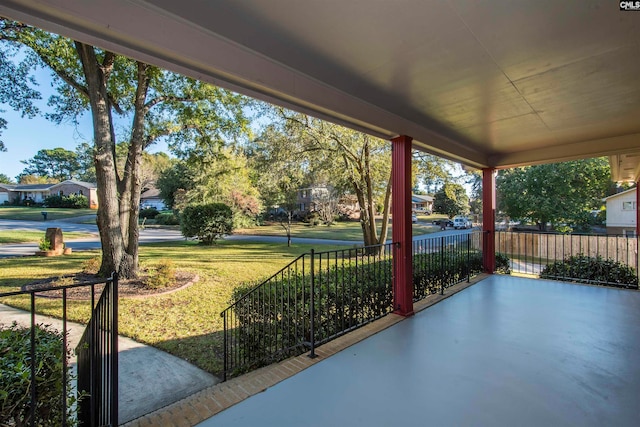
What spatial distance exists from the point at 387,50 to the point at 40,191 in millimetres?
45509

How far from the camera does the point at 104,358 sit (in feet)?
6.15

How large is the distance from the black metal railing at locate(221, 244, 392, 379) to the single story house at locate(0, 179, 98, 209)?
36.5m

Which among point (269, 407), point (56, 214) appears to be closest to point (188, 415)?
point (269, 407)

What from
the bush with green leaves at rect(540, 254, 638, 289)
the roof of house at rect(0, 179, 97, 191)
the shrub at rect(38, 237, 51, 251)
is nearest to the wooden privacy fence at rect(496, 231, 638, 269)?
the bush with green leaves at rect(540, 254, 638, 289)

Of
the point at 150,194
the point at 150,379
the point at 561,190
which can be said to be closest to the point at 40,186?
the point at 150,194

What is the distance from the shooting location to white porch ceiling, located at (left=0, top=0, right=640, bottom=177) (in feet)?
5.63

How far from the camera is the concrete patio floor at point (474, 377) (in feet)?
6.17

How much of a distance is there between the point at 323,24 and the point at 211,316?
17.1 ft

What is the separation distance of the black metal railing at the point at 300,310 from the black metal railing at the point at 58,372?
1.51 meters

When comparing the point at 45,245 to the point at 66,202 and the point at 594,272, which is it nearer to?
the point at 594,272

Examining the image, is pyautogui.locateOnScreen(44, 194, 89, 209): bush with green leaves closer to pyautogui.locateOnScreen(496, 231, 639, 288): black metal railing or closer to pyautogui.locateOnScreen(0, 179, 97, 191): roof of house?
pyautogui.locateOnScreen(0, 179, 97, 191): roof of house

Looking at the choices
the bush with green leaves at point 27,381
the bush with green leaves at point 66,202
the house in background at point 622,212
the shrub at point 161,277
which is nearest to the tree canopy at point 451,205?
the house in background at point 622,212

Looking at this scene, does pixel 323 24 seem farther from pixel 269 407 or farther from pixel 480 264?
pixel 480 264

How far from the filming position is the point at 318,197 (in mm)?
18562
